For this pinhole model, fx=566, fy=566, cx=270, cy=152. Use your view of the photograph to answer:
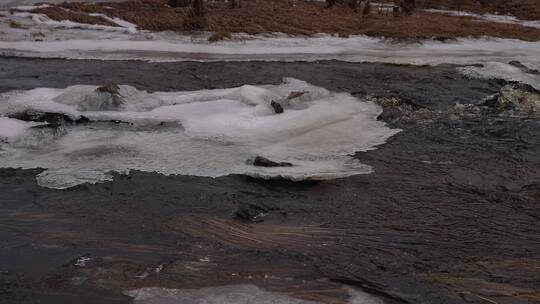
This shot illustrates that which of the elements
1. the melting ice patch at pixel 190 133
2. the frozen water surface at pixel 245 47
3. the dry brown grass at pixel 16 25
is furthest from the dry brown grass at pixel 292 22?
the melting ice patch at pixel 190 133

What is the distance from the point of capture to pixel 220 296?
3768 millimetres

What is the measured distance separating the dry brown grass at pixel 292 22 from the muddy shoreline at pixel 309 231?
27.1ft

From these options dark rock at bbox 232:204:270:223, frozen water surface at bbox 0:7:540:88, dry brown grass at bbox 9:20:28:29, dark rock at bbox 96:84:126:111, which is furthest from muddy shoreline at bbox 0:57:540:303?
dry brown grass at bbox 9:20:28:29

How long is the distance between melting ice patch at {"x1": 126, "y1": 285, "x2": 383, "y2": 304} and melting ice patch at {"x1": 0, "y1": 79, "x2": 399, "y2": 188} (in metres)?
1.96

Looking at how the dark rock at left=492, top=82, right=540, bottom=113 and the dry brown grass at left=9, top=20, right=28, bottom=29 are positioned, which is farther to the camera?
the dry brown grass at left=9, top=20, right=28, bottom=29

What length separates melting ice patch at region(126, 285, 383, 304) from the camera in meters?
3.70

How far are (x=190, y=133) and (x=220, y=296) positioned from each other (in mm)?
3443

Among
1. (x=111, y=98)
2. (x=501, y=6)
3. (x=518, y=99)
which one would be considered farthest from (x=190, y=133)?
(x=501, y=6)

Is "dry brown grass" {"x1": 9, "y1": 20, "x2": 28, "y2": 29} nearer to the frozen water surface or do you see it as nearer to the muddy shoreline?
the frozen water surface

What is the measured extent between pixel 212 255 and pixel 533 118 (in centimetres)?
552

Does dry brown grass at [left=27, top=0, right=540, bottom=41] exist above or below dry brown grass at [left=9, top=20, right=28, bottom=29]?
above

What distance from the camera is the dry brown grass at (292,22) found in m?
14.4

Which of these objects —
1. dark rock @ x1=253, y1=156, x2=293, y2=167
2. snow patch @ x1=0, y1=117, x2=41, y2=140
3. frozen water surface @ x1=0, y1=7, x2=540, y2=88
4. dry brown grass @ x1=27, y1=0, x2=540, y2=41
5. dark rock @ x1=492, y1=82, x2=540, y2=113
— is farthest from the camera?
dry brown grass @ x1=27, y1=0, x2=540, y2=41

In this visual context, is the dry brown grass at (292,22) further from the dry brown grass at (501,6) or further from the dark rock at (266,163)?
the dark rock at (266,163)
